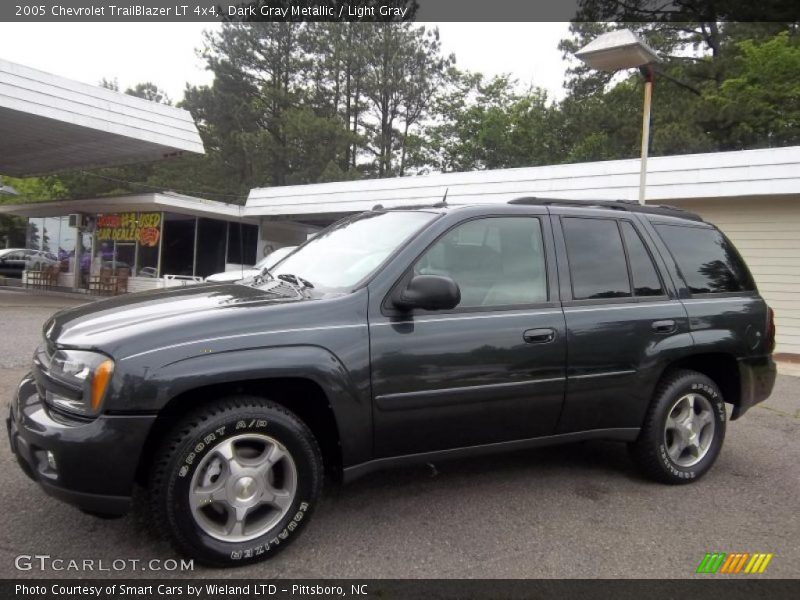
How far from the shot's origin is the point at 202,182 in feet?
125

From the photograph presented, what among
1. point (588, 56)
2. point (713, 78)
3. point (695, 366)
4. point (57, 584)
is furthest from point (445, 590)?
point (713, 78)

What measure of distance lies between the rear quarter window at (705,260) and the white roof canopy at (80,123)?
13.1m

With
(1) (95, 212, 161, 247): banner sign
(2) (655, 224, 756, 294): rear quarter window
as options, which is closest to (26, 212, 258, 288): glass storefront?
(1) (95, 212, 161, 247): banner sign

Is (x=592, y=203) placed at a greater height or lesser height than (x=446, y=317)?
greater

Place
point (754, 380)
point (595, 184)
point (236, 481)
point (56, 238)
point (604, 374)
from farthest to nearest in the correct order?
point (56, 238) < point (595, 184) < point (754, 380) < point (604, 374) < point (236, 481)

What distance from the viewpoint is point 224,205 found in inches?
778

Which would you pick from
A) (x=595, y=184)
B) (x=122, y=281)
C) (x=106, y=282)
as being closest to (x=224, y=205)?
(x=122, y=281)

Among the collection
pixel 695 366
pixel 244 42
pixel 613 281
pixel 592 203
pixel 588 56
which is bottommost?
pixel 695 366

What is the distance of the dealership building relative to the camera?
10906 mm

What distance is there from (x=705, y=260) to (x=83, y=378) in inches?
159

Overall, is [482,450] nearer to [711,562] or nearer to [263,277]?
[711,562]

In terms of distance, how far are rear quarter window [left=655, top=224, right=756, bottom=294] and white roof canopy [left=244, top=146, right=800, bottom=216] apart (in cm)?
424

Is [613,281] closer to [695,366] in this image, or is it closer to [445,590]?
[695,366]

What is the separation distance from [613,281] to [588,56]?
17.1 ft
